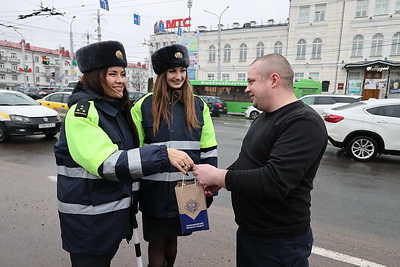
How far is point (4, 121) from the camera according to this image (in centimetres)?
745

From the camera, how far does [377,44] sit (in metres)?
26.8

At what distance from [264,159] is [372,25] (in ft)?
105

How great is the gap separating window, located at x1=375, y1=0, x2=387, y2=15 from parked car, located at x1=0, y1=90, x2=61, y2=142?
30.3m

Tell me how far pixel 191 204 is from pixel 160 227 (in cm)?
45

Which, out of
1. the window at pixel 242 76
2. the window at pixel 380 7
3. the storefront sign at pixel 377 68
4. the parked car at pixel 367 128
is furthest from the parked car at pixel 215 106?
the window at pixel 380 7

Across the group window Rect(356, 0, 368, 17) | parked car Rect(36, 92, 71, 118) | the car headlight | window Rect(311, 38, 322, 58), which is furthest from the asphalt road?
window Rect(356, 0, 368, 17)

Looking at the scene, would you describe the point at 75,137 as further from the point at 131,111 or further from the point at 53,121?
the point at 53,121

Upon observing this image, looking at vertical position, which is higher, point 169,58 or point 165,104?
point 169,58

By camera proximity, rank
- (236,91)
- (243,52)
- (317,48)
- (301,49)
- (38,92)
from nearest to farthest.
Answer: (236,91) < (317,48) < (301,49) < (38,92) < (243,52)

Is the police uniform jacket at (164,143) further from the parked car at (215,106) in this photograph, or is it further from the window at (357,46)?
the window at (357,46)

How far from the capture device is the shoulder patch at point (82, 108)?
4.64ft

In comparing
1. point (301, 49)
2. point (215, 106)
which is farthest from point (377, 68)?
point (215, 106)

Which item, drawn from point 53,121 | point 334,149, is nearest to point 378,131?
point 334,149

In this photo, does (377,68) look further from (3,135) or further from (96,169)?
(96,169)
